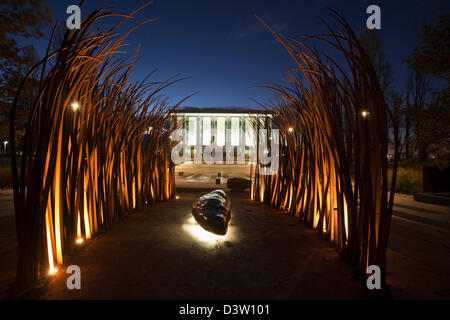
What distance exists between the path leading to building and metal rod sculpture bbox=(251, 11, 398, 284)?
233 millimetres

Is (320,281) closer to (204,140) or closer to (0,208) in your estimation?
(0,208)

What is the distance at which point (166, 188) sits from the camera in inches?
155

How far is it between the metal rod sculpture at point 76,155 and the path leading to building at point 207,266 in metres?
0.20

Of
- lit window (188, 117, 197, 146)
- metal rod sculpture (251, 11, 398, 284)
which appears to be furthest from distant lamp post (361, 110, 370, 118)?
lit window (188, 117, 197, 146)

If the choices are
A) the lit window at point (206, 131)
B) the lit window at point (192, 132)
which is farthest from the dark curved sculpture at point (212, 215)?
the lit window at point (192, 132)

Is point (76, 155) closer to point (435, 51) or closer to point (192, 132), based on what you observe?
point (435, 51)

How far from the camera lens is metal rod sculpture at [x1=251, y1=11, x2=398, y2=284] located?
1.31m

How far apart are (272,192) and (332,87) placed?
2.10 m

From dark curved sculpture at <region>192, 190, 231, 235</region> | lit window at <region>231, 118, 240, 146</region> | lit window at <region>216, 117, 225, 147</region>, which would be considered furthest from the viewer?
lit window at <region>216, 117, 225, 147</region>

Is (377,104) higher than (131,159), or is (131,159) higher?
(377,104)

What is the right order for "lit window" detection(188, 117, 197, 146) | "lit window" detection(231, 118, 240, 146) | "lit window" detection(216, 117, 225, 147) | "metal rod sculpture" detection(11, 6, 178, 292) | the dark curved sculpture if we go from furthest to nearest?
"lit window" detection(188, 117, 197, 146)
"lit window" detection(216, 117, 225, 147)
"lit window" detection(231, 118, 240, 146)
the dark curved sculpture
"metal rod sculpture" detection(11, 6, 178, 292)

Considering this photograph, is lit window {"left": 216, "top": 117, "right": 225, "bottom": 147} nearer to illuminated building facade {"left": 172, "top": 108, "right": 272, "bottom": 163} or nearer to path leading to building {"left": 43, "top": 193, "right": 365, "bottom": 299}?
illuminated building facade {"left": 172, "top": 108, "right": 272, "bottom": 163}

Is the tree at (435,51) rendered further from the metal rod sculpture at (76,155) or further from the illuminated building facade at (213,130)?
the illuminated building facade at (213,130)

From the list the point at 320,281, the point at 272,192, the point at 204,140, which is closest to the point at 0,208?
the point at 272,192
